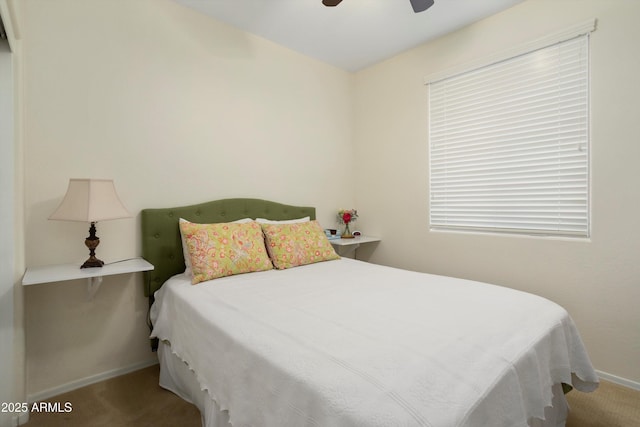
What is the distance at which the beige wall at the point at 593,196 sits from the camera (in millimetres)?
2006

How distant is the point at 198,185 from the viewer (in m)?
2.55

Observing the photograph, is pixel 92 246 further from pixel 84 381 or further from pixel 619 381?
pixel 619 381

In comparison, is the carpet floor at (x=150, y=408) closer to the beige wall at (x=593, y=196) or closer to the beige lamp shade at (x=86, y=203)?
the beige wall at (x=593, y=196)

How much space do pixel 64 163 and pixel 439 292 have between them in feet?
7.83

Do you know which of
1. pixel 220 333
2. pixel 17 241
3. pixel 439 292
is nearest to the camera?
pixel 220 333

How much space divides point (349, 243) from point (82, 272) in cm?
210

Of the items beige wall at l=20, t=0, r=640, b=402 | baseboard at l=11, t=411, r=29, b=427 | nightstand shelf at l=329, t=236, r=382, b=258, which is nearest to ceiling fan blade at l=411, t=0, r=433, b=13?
beige wall at l=20, t=0, r=640, b=402

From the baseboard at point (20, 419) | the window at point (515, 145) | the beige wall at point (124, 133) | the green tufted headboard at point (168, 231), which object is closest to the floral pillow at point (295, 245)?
the green tufted headboard at point (168, 231)

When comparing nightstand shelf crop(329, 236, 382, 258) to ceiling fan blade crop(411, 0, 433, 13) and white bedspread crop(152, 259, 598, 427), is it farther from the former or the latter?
ceiling fan blade crop(411, 0, 433, 13)

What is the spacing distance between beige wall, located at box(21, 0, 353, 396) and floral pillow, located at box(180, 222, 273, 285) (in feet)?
1.40

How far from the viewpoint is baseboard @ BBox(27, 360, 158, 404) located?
6.28ft

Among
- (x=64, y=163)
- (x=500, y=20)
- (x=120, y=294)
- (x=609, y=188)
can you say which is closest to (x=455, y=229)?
(x=609, y=188)

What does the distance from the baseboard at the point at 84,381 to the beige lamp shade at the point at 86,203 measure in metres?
1.07

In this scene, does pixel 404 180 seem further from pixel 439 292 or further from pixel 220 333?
pixel 220 333
